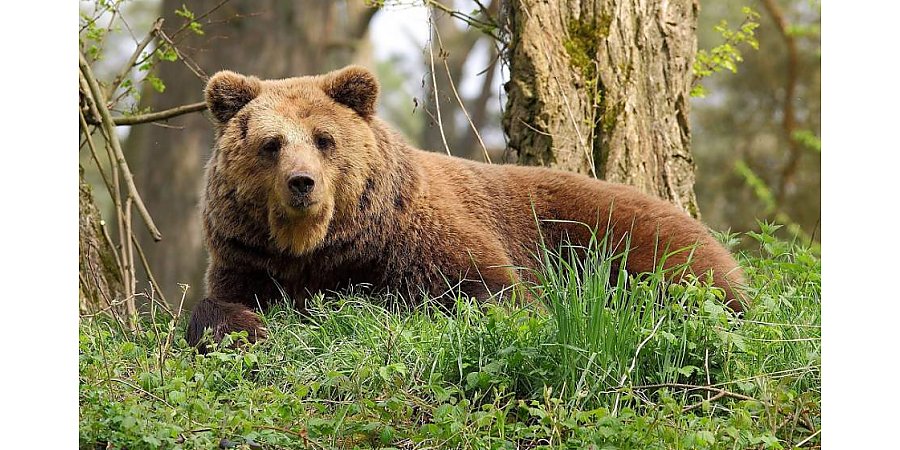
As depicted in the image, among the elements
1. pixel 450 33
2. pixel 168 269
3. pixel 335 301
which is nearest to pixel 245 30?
pixel 168 269

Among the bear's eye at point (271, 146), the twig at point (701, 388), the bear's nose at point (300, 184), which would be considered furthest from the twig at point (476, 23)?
the twig at point (701, 388)

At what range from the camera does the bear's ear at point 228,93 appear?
537 centimetres

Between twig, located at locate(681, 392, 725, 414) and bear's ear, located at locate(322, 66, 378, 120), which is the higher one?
bear's ear, located at locate(322, 66, 378, 120)

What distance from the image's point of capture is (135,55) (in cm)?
625

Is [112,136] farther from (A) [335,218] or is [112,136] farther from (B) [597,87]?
(B) [597,87]

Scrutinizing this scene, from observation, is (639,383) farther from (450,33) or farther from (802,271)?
(450,33)

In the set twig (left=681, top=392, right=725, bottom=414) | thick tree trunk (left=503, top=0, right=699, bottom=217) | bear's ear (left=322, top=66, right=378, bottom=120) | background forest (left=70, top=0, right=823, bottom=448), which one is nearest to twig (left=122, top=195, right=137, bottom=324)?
background forest (left=70, top=0, right=823, bottom=448)

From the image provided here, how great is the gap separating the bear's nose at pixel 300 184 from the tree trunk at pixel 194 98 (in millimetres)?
7968

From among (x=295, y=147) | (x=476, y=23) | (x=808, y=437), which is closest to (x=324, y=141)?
(x=295, y=147)

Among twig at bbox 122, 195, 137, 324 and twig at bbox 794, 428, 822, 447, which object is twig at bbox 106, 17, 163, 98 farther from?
twig at bbox 794, 428, 822, 447

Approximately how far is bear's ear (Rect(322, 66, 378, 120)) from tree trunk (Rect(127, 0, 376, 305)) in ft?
24.1

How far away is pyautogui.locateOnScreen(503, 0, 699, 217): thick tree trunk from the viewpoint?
674cm

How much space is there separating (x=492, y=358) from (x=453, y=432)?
582 millimetres

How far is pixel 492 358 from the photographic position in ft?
13.4
